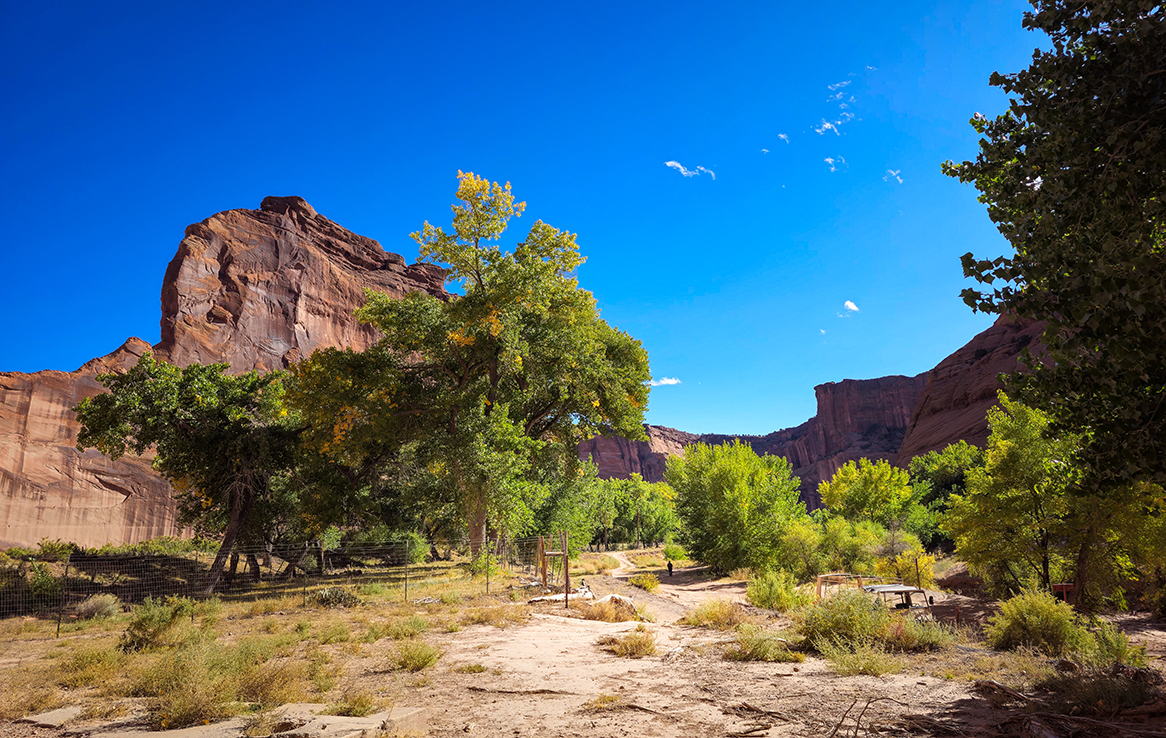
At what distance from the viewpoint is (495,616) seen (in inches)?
525

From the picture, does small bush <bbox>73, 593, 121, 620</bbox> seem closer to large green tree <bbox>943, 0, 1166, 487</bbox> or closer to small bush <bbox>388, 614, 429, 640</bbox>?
small bush <bbox>388, 614, 429, 640</bbox>

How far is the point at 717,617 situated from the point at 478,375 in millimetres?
13621

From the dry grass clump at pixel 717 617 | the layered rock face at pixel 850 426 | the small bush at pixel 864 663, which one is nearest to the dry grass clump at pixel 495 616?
the dry grass clump at pixel 717 617

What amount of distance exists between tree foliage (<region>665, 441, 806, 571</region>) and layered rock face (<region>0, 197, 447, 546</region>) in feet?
133

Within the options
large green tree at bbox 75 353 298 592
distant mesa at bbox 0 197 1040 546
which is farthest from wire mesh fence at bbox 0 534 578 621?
distant mesa at bbox 0 197 1040 546

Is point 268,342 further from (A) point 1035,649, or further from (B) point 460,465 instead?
(A) point 1035,649

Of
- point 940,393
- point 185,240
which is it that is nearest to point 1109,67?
point 185,240

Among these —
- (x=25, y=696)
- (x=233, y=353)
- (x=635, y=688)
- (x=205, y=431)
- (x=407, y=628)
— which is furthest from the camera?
(x=233, y=353)

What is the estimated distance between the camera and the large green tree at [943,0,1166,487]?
483 centimetres

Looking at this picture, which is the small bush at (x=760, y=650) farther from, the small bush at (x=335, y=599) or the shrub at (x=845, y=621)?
the small bush at (x=335, y=599)

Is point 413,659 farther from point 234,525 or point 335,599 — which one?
point 234,525

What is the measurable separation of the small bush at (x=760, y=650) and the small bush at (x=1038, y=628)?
4197mm

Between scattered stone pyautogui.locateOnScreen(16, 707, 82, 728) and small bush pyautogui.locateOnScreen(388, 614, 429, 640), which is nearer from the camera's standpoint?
scattered stone pyautogui.locateOnScreen(16, 707, 82, 728)

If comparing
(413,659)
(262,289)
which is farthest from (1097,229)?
(262,289)
